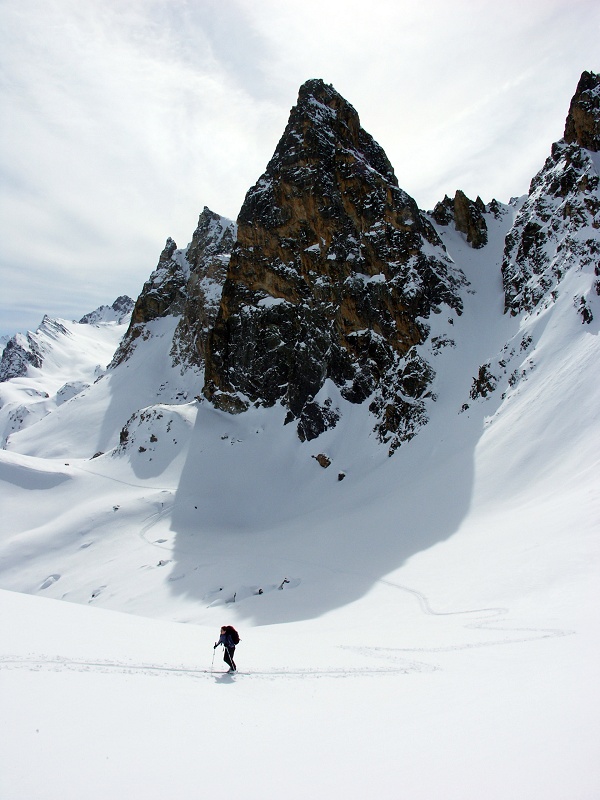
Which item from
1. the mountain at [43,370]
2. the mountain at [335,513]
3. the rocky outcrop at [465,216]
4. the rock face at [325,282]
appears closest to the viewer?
the mountain at [335,513]

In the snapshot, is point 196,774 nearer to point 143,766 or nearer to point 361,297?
point 143,766

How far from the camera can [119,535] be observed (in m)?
41.6

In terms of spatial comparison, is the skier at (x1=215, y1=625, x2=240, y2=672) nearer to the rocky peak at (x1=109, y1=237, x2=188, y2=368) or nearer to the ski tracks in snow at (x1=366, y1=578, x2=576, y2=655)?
the ski tracks in snow at (x1=366, y1=578, x2=576, y2=655)

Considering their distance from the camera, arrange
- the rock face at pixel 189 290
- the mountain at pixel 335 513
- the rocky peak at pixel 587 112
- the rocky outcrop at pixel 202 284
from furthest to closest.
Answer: the rock face at pixel 189 290 < the rocky outcrop at pixel 202 284 < the rocky peak at pixel 587 112 < the mountain at pixel 335 513

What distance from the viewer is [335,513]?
39.6 meters

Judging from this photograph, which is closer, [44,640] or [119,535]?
[44,640]

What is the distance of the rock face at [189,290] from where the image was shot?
278 ft

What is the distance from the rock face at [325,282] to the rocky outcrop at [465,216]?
→ 8.83 m

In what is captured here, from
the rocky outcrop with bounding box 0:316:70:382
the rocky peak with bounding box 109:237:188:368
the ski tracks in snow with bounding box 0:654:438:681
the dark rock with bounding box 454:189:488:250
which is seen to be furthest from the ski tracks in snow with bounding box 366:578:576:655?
the rocky outcrop with bounding box 0:316:70:382

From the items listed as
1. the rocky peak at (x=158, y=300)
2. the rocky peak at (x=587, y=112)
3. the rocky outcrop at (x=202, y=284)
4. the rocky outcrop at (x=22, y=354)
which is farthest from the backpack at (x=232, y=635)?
the rocky outcrop at (x=22, y=354)

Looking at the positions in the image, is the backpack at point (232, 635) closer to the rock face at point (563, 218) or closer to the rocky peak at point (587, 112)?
the rock face at point (563, 218)

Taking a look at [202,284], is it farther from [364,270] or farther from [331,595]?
[331,595]

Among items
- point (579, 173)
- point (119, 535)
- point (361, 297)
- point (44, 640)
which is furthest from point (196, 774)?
point (579, 173)

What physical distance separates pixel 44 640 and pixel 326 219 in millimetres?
56410
